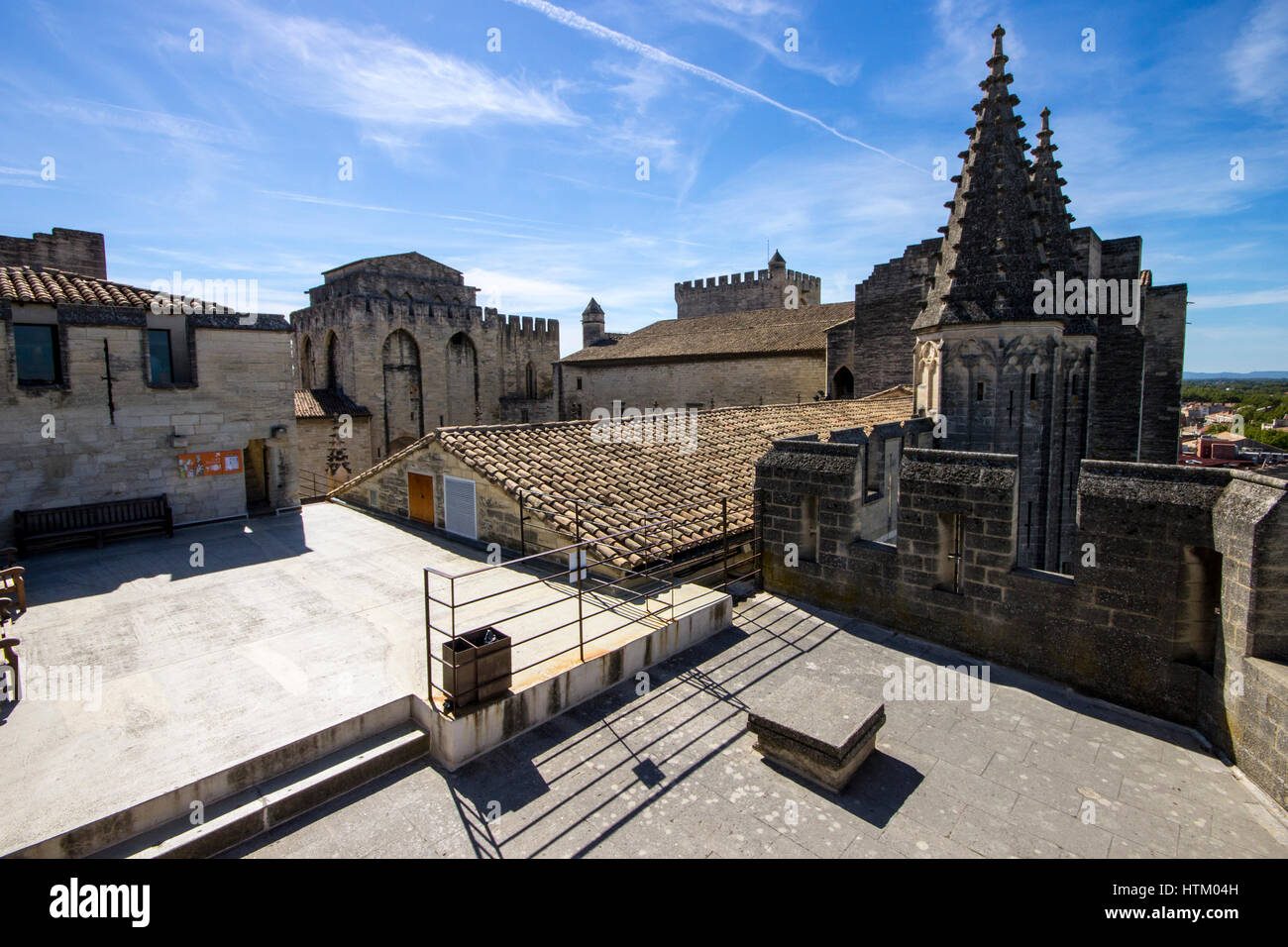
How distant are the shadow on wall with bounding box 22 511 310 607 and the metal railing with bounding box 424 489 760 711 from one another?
402 cm

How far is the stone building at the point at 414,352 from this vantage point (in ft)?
101

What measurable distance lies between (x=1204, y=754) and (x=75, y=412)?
53.9ft

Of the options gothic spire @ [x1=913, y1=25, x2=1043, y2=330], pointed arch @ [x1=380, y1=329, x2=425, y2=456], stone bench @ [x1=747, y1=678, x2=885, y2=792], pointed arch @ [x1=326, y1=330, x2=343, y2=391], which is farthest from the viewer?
pointed arch @ [x1=326, y1=330, x2=343, y2=391]

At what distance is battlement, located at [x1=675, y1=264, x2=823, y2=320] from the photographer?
44656 millimetres

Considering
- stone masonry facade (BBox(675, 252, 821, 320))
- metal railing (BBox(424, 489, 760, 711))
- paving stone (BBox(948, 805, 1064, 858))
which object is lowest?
paving stone (BBox(948, 805, 1064, 858))

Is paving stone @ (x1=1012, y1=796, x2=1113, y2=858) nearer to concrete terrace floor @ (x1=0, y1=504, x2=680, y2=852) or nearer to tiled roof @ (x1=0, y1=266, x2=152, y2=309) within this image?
concrete terrace floor @ (x1=0, y1=504, x2=680, y2=852)

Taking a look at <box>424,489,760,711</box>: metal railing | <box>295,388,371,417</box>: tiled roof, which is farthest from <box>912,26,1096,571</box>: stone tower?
A: <box>295,388,371,417</box>: tiled roof

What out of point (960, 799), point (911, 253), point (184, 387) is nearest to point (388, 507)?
point (184, 387)

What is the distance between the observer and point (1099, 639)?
19.3 ft

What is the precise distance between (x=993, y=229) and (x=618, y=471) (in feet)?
30.1

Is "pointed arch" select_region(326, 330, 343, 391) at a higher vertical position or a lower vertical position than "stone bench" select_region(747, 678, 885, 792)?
higher

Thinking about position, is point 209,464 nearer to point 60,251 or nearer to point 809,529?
point 809,529

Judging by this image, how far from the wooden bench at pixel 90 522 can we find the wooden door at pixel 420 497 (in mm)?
4286
